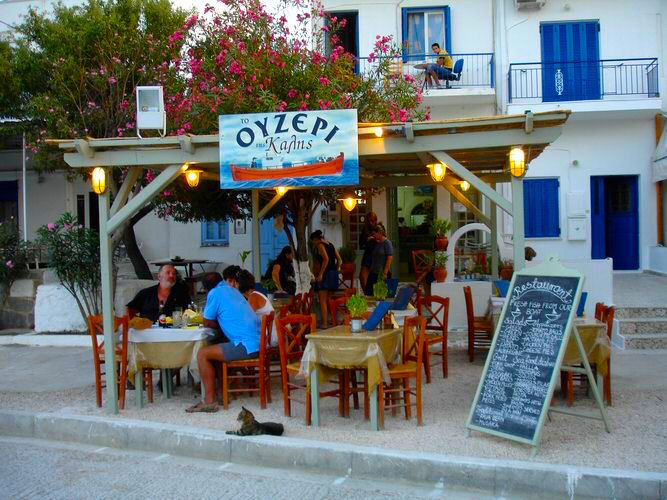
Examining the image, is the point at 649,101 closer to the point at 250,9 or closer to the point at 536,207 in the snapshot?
the point at 536,207

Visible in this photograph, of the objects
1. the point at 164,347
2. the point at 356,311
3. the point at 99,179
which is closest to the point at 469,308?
the point at 356,311

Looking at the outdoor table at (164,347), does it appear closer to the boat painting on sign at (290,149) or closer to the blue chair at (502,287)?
the boat painting on sign at (290,149)

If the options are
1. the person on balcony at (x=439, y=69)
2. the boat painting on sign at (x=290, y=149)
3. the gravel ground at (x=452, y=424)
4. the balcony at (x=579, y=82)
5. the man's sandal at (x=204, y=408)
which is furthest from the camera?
the balcony at (x=579, y=82)

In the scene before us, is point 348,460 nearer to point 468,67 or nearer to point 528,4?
point 468,67

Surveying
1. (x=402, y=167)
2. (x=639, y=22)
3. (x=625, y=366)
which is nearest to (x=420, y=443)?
(x=625, y=366)

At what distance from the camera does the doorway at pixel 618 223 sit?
1590 cm

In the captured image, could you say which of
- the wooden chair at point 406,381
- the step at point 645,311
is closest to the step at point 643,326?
the step at point 645,311

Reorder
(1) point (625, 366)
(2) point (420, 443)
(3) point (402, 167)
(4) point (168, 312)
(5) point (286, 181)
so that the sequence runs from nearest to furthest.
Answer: (2) point (420, 443) → (5) point (286, 181) → (4) point (168, 312) → (1) point (625, 366) → (3) point (402, 167)

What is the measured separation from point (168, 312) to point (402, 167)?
4.19m

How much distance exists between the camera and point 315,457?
18.6 feet

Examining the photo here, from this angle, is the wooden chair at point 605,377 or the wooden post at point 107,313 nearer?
the wooden chair at point 605,377

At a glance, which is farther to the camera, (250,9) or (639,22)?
(639,22)

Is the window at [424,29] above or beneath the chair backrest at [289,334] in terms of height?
above

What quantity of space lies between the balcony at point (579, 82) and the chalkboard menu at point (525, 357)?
10.2 metres
